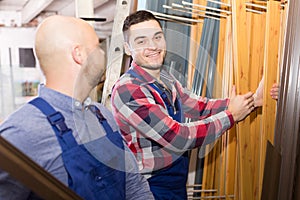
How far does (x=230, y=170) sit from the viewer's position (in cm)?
140

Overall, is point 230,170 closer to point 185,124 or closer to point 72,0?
point 185,124

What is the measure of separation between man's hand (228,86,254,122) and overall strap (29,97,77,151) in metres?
0.63

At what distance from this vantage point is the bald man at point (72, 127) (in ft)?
3.26

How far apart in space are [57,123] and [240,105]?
70 centimetres

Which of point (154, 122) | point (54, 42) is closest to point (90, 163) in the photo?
point (154, 122)

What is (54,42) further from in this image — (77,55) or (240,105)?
(240,105)

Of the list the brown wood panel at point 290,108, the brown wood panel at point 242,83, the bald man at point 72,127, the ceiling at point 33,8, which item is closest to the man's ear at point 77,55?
the bald man at point 72,127

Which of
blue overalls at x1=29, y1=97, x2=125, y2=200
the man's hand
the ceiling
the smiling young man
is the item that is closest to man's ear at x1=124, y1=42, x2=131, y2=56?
the smiling young man

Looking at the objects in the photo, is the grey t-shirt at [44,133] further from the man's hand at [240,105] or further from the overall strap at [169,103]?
the man's hand at [240,105]

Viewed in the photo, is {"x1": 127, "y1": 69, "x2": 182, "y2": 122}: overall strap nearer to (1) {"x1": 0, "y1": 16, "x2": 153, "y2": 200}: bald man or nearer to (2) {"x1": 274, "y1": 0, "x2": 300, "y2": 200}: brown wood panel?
→ (1) {"x1": 0, "y1": 16, "x2": 153, "y2": 200}: bald man

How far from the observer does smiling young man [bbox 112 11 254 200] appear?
121 centimetres

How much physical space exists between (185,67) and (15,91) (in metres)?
0.59

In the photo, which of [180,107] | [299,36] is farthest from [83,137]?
[299,36]

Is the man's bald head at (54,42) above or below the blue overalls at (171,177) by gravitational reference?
above
